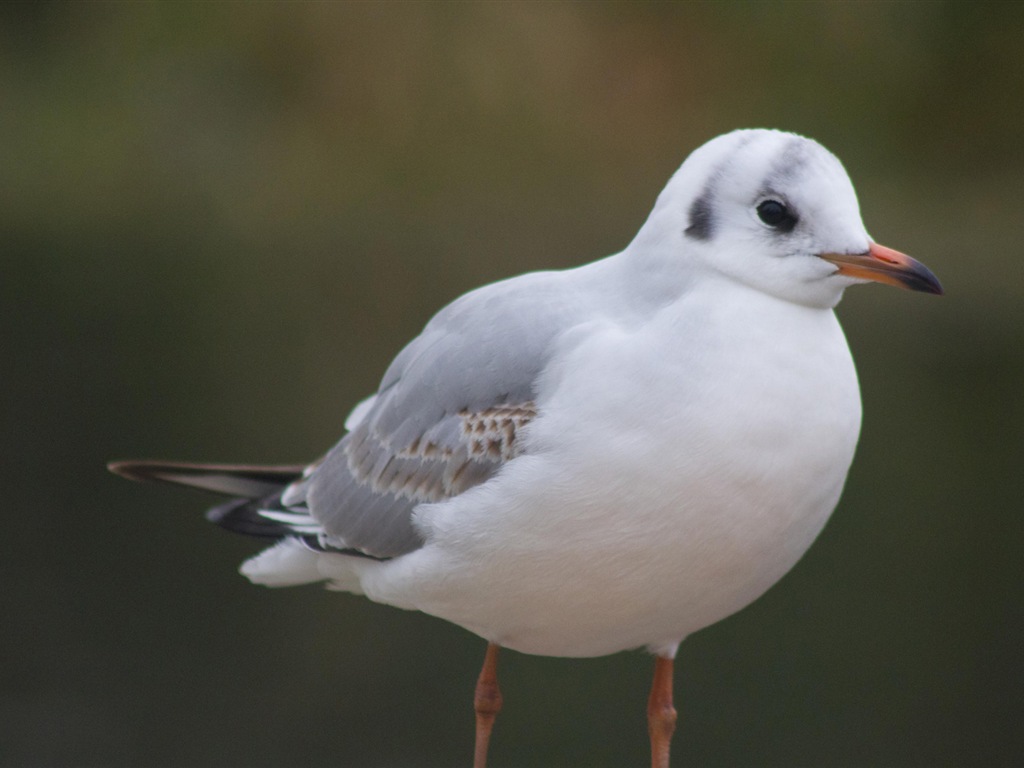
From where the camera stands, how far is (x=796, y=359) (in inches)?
77.4

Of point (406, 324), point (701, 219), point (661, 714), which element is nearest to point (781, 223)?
point (701, 219)

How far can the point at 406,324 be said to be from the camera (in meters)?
6.84

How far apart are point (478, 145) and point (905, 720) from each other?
4.22 meters

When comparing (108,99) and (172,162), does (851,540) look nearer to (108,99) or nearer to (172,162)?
(172,162)

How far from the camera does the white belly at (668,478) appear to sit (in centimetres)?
193

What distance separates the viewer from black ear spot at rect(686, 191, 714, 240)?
2016mm

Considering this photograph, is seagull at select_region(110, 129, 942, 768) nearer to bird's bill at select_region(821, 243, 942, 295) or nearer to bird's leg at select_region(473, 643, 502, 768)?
bird's bill at select_region(821, 243, 942, 295)

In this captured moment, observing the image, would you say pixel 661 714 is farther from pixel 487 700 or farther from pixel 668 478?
pixel 668 478

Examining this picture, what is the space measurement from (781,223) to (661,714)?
852 mm

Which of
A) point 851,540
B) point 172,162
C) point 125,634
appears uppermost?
point 172,162

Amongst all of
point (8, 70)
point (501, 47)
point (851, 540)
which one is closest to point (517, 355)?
point (851, 540)

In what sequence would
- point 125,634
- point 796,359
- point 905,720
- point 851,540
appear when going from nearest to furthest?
1. point 796,359
2. point 905,720
3. point 125,634
4. point 851,540

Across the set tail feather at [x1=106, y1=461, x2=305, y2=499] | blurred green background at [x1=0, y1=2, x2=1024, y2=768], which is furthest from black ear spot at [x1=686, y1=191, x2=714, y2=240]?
blurred green background at [x1=0, y1=2, x2=1024, y2=768]

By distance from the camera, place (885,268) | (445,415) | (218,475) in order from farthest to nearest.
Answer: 1. (218,475)
2. (445,415)
3. (885,268)
